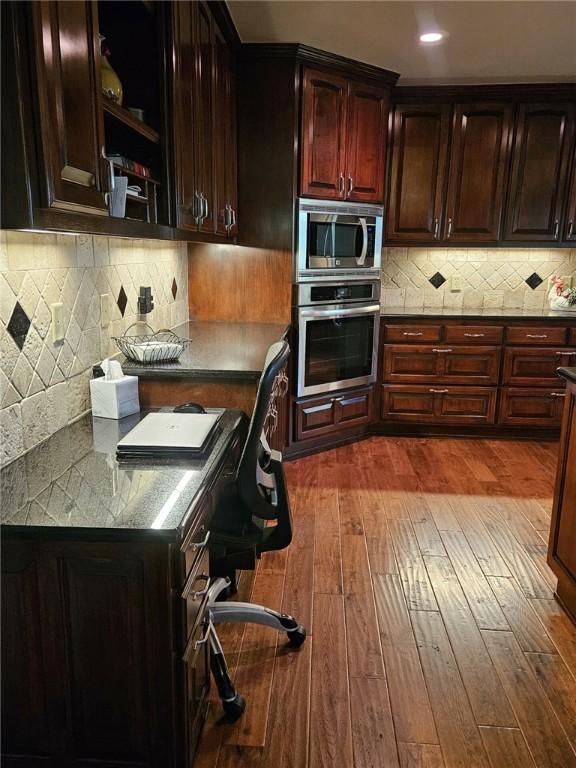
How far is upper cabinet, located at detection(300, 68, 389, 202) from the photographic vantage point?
3354 mm

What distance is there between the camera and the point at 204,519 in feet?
4.77

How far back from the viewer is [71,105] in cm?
119

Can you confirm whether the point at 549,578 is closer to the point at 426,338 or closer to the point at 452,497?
the point at 452,497

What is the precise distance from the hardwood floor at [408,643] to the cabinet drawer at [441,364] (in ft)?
3.39

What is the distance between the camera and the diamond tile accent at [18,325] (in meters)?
1.52

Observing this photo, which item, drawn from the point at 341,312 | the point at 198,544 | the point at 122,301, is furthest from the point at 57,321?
the point at 341,312

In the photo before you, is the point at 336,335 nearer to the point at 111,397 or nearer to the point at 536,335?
the point at 536,335

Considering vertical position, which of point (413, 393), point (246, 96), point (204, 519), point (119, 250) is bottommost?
point (413, 393)

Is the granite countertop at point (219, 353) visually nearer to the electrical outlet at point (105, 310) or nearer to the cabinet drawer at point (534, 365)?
the electrical outlet at point (105, 310)

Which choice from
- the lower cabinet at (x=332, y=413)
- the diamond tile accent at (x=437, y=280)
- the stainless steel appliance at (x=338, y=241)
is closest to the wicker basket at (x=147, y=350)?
the stainless steel appliance at (x=338, y=241)

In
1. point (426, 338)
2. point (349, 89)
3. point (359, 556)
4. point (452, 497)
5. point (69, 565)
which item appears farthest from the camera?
point (426, 338)

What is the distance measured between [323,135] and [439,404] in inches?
79.4

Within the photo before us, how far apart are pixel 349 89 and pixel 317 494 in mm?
2447

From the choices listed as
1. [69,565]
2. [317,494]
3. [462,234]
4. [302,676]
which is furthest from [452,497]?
[69,565]
